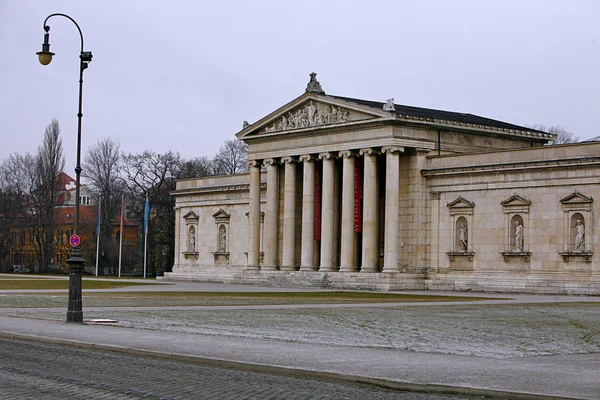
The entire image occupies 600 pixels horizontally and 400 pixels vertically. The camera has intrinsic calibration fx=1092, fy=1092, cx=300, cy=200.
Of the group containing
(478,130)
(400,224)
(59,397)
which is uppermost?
(478,130)

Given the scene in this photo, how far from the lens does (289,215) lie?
93125mm

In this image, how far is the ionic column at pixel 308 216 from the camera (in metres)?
89.8

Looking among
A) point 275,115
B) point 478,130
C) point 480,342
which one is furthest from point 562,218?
point 480,342

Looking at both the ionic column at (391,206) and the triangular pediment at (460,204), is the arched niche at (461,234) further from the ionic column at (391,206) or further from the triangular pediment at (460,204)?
the ionic column at (391,206)

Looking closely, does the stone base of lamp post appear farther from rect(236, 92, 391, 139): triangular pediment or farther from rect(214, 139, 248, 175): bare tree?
rect(214, 139, 248, 175): bare tree

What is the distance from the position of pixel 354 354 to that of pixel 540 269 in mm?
53465

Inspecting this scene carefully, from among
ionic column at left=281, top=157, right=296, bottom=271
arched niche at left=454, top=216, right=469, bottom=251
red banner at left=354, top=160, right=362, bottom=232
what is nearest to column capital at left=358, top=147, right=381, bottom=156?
red banner at left=354, top=160, right=362, bottom=232

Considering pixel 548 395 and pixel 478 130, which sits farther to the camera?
pixel 478 130

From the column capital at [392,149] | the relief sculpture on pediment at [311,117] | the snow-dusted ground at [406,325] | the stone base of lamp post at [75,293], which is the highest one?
the relief sculpture on pediment at [311,117]

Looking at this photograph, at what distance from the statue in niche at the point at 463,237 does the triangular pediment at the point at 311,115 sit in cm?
1008

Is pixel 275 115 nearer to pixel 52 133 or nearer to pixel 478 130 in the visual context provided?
pixel 478 130

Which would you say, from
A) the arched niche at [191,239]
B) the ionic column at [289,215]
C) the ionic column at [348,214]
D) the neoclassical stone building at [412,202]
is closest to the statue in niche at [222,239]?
the arched niche at [191,239]

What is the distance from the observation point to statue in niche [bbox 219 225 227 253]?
106 m

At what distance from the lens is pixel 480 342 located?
28.5m
